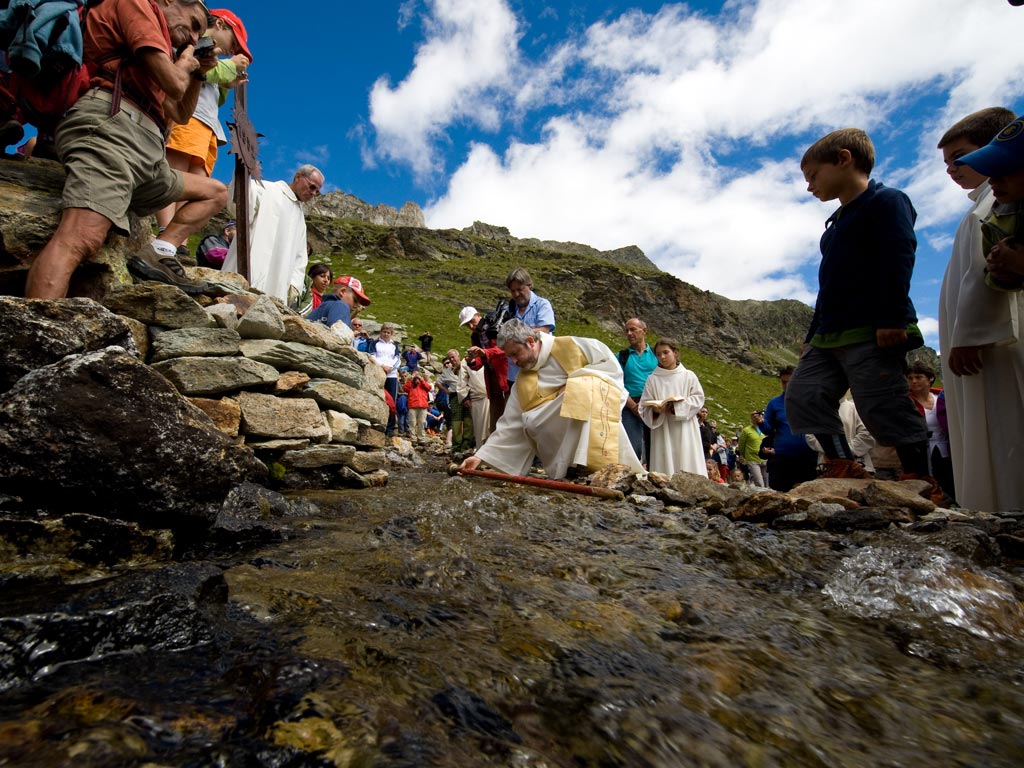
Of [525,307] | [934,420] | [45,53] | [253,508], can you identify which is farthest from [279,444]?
[934,420]

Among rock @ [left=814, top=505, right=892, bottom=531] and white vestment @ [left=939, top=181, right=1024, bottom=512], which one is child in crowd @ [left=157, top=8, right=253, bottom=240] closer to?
rock @ [left=814, top=505, right=892, bottom=531]

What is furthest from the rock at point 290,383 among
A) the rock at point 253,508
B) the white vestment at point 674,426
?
the white vestment at point 674,426

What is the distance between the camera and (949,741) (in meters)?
0.99

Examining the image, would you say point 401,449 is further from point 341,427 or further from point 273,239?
point 341,427

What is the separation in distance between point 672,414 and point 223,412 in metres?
5.32

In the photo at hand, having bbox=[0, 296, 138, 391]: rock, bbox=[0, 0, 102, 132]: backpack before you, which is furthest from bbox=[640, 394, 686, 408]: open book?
bbox=[0, 0, 102, 132]: backpack

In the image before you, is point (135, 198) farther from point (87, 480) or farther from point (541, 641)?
point (541, 641)

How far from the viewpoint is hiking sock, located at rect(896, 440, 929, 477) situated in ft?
11.4

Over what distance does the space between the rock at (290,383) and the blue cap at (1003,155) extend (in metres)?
4.32

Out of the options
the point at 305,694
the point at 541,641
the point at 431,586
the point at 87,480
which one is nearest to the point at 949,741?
the point at 541,641

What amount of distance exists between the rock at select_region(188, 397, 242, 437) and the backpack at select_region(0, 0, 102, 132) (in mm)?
1843

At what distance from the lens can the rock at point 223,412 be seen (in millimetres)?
3654

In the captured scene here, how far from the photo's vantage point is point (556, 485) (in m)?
4.90

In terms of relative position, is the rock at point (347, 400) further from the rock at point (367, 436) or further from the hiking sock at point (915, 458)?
the hiking sock at point (915, 458)
